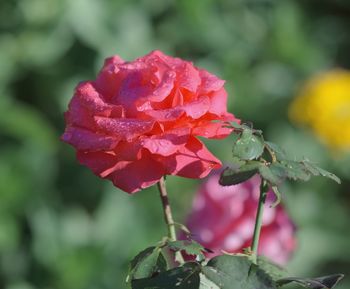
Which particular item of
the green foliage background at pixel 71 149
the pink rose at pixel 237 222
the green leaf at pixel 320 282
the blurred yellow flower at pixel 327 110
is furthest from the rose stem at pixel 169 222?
the blurred yellow flower at pixel 327 110

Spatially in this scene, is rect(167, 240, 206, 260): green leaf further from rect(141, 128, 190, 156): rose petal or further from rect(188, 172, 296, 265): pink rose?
rect(188, 172, 296, 265): pink rose

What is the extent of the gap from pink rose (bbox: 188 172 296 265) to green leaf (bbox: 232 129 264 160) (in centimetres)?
58

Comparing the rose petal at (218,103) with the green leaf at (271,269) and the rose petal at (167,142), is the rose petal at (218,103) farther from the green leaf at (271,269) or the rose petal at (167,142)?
the green leaf at (271,269)

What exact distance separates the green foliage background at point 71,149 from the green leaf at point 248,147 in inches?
58.9

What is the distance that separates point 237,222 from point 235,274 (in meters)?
0.76

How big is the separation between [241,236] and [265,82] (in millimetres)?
1598

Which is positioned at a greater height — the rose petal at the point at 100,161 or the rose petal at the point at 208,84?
the rose petal at the point at 208,84

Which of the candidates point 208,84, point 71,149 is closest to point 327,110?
point 71,149

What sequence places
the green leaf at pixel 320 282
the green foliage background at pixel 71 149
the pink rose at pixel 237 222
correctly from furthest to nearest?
the green foliage background at pixel 71 149 → the pink rose at pixel 237 222 → the green leaf at pixel 320 282

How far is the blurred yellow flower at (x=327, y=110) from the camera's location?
2746 mm

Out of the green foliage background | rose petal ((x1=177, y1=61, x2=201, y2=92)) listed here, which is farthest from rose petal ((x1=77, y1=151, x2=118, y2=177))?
the green foliage background

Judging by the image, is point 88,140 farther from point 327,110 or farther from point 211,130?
point 327,110

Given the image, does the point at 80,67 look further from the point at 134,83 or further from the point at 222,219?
the point at 134,83

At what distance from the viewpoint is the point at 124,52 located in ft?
9.08
